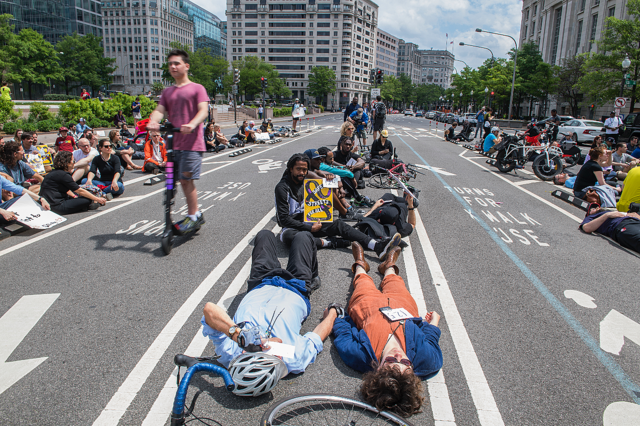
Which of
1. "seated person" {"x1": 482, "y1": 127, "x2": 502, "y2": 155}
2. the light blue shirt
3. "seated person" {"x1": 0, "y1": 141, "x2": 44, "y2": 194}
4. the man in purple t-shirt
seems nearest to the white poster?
"seated person" {"x1": 0, "y1": 141, "x2": 44, "y2": 194}

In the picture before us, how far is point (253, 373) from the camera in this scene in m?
2.62

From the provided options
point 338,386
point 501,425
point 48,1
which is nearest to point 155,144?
point 338,386

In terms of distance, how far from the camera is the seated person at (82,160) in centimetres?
859

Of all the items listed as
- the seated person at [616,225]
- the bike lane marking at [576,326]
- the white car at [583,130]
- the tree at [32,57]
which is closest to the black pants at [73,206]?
the bike lane marking at [576,326]

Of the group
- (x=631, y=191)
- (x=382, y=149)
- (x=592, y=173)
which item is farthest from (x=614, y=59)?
(x=631, y=191)

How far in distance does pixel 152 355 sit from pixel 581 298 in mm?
4366

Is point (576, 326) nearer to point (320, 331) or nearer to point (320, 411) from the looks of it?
point (320, 331)

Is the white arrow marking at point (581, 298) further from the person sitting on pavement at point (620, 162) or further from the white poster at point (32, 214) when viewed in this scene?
the person sitting on pavement at point (620, 162)

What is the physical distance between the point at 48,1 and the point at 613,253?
111411 mm

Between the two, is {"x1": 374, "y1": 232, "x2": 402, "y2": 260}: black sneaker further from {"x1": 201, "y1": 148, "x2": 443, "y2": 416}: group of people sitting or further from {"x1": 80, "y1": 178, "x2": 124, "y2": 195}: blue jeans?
{"x1": 80, "y1": 178, "x2": 124, "y2": 195}: blue jeans

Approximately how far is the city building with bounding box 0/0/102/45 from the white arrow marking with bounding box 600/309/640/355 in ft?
324

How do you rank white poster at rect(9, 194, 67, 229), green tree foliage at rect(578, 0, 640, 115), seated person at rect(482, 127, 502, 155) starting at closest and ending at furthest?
white poster at rect(9, 194, 67, 229) → seated person at rect(482, 127, 502, 155) → green tree foliage at rect(578, 0, 640, 115)

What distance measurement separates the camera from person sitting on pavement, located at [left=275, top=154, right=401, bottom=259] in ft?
18.9

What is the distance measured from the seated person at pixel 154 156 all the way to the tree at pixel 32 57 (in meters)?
53.6
